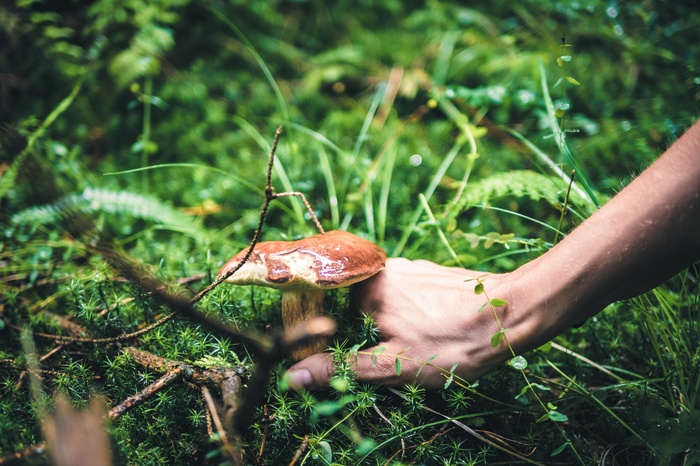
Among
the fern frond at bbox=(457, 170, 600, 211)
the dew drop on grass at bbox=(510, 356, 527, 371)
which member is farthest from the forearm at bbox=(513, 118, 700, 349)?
the fern frond at bbox=(457, 170, 600, 211)

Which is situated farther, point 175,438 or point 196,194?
point 196,194

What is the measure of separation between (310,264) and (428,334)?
0.50 meters

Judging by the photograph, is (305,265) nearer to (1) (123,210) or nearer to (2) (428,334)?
(2) (428,334)

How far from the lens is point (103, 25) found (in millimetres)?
3195

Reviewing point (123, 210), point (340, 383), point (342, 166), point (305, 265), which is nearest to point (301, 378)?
point (340, 383)

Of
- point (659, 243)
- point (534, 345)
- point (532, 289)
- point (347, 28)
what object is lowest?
point (534, 345)

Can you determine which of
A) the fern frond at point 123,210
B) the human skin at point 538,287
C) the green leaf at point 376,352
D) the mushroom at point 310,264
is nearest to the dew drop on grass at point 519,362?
the human skin at point 538,287

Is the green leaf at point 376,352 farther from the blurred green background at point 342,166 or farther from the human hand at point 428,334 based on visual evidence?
the blurred green background at point 342,166

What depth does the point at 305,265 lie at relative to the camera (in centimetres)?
139

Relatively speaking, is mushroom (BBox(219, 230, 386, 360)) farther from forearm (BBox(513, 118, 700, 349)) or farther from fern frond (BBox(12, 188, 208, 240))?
fern frond (BBox(12, 188, 208, 240))

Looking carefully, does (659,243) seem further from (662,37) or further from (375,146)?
(662,37)

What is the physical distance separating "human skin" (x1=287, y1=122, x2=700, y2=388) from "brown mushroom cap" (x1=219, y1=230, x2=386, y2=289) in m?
0.25

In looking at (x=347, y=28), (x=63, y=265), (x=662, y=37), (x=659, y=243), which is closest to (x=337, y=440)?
(x=659, y=243)

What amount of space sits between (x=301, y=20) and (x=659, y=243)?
4.22 meters
